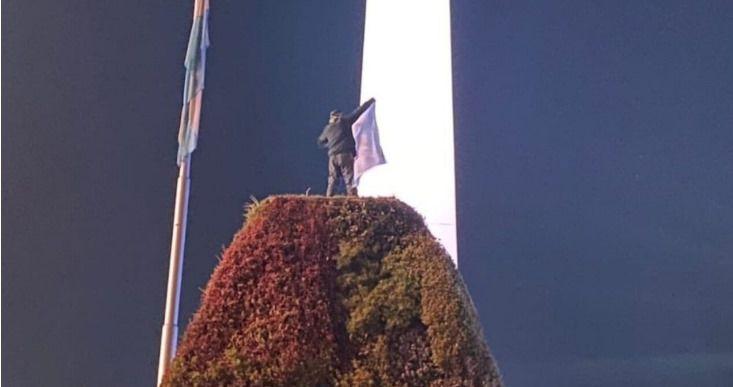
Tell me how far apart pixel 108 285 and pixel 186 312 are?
0.64 metres

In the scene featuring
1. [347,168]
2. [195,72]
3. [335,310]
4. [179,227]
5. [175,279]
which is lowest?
[175,279]

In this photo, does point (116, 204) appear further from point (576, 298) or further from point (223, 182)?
point (576, 298)

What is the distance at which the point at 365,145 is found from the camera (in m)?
5.90

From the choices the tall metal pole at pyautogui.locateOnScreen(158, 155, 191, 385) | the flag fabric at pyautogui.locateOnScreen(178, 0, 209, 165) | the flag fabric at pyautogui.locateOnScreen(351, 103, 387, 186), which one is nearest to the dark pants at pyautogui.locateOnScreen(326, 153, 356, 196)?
the flag fabric at pyautogui.locateOnScreen(351, 103, 387, 186)

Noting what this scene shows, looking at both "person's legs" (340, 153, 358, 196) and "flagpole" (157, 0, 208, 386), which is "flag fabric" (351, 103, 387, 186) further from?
"flagpole" (157, 0, 208, 386)

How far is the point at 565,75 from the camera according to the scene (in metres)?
8.02

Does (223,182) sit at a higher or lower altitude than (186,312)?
higher

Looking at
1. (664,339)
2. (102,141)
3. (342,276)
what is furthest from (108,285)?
(664,339)

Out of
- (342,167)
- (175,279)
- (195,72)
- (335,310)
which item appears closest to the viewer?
(335,310)

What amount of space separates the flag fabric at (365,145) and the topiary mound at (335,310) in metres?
1.75

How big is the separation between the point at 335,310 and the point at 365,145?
2.16 meters

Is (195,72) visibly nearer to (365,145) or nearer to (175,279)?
(365,145)

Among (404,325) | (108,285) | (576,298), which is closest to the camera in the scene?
(404,325)

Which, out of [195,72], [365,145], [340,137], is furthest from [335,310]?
[195,72]
